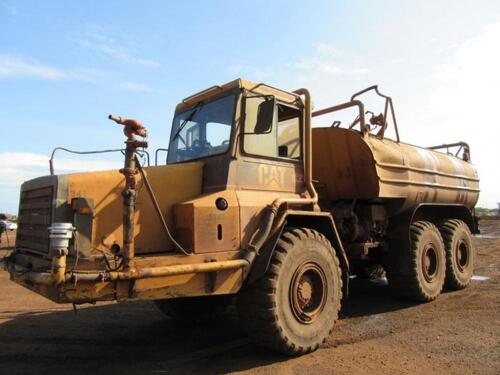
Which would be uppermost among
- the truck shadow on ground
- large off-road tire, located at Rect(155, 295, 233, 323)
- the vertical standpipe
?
the vertical standpipe

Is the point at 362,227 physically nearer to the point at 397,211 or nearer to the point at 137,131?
the point at 397,211

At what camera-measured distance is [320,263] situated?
5.34m

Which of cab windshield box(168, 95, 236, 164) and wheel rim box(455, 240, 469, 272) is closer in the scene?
cab windshield box(168, 95, 236, 164)

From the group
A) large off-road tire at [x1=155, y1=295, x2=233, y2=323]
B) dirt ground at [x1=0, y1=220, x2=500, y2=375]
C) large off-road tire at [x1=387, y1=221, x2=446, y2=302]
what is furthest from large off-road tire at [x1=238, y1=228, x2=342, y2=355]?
large off-road tire at [x1=387, y1=221, x2=446, y2=302]

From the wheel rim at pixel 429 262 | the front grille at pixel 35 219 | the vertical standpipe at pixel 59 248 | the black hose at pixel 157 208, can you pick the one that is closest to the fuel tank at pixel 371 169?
the wheel rim at pixel 429 262

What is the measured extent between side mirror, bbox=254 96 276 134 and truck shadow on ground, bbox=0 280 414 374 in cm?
244

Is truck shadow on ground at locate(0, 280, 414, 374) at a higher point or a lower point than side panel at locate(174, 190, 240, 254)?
lower

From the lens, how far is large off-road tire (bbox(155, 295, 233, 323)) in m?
6.53

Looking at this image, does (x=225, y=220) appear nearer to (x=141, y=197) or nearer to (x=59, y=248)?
(x=141, y=197)

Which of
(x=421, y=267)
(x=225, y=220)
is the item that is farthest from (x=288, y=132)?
(x=421, y=267)

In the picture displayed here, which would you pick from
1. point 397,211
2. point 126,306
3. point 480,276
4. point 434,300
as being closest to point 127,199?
point 126,306

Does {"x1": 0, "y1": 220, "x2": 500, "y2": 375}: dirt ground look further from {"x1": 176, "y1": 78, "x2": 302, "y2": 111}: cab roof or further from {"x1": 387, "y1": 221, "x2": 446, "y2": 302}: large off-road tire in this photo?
{"x1": 176, "y1": 78, "x2": 302, "y2": 111}: cab roof

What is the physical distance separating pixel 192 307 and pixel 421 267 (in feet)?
12.9

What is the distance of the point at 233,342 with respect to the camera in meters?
5.55
